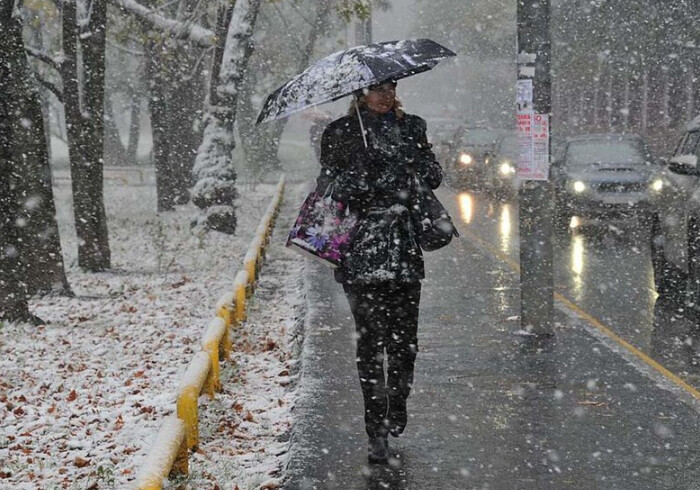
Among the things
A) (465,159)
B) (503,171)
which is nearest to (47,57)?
(503,171)

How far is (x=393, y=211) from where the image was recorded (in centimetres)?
573

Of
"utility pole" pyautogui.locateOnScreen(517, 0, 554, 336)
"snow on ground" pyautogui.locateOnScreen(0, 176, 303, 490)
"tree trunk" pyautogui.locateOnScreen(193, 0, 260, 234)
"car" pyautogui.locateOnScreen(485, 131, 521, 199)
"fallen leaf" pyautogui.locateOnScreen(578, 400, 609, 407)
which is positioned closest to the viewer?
"snow on ground" pyautogui.locateOnScreen(0, 176, 303, 490)

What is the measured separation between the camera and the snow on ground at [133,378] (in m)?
6.04

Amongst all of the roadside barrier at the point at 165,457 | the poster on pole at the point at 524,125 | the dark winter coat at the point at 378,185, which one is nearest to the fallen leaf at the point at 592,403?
the dark winter coat at the point at 378,185

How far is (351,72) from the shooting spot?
564 centimetres

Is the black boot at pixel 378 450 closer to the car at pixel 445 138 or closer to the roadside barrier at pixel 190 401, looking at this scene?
the roadside barrier at pixel 190 401

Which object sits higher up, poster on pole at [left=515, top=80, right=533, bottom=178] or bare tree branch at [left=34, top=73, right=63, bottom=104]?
bare tree branch at [left=34, top=73, right=63, bottom=104]

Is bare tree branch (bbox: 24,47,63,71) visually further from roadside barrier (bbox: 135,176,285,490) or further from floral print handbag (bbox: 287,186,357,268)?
floral print handbag (bbox: 287,186,357,268)

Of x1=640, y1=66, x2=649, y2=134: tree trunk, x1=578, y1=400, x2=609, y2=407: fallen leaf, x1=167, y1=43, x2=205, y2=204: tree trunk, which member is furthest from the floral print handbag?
x1=640, y1=66, x2=649, y2=134: tree trunk

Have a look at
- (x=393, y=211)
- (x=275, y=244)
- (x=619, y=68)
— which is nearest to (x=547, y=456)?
(x=393, y=211)

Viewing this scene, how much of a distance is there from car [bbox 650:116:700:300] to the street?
0.93 feet

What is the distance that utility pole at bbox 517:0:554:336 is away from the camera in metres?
8.55

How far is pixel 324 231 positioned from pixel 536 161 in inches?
133

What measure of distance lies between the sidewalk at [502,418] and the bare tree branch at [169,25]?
8881 millimetres
